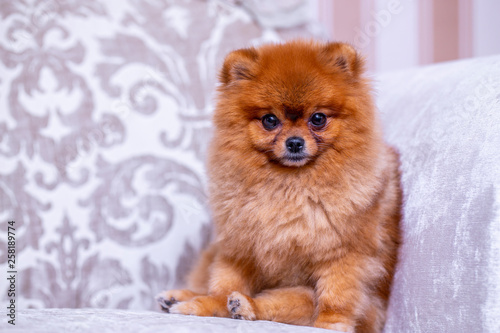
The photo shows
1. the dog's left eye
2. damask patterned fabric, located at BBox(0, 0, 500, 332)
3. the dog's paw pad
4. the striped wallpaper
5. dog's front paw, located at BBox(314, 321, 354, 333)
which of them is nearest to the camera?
dog's front paw, located at BBox(314, 321, 354, 333)

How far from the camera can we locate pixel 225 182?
1.35m

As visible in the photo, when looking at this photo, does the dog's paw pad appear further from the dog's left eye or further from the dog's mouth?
the dog's left eye

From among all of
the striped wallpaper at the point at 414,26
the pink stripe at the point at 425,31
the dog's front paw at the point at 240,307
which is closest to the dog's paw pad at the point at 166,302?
the dog's front paw at the point at 240,307

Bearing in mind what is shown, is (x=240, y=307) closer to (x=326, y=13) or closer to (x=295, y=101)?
(x=295, y=101)

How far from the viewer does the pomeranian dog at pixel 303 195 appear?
1224 millimetres

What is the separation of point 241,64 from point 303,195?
41 cm

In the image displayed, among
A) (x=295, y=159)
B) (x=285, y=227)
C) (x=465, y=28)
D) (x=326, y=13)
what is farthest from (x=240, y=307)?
(x=465, y=28)

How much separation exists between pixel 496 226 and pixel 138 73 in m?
1.46

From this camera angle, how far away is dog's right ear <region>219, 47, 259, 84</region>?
4.28 ft

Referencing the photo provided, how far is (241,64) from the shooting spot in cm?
131

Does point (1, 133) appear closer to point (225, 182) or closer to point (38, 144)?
point (38, 144)

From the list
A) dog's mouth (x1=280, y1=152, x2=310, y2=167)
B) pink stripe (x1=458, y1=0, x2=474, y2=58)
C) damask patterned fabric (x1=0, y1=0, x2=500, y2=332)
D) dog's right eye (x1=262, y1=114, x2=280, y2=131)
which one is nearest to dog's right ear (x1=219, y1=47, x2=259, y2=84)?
dog's right eye (x1=262, y1=114, x2=280, y2=131)

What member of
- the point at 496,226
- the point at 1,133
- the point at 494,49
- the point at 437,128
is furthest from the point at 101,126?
the point at 494,49

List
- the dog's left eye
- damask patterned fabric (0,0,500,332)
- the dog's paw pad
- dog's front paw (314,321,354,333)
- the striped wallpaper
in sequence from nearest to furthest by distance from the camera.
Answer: dog's front paw (314,321,354,333) → the dog's left eye → the dog's paw pad → damask patterned fabric (0,0,500,332) → the striped wallpaper
